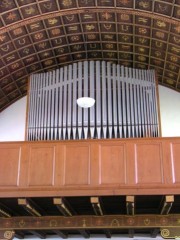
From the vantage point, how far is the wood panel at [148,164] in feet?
35.8

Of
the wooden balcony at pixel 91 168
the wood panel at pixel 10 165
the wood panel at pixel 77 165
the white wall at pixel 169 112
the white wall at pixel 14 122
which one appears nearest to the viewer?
the wooden balcony at pixel 91 168

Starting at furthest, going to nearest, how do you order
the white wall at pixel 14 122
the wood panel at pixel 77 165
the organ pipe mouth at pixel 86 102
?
the white wall at pixel 14 122 < the organ pipe mouth at pixel 86 102 < the wood panel at pixel 77 165

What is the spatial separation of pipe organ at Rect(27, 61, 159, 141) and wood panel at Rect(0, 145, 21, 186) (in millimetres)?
1334

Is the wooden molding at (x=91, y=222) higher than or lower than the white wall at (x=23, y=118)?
lower

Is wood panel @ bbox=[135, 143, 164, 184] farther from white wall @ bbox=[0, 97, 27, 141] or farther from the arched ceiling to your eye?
white wall @ bbox=[0, 97, 27, 141]

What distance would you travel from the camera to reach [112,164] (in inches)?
439

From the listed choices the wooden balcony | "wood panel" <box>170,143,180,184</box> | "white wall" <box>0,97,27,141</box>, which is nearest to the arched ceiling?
"white wall" <box>0,97,27,141</box>

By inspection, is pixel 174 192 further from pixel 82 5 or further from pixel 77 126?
pixel 82 5

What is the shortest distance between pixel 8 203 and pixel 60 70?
172 inches

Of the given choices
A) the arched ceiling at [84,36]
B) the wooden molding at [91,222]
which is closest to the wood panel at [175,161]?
the wooden molding at [91,222]

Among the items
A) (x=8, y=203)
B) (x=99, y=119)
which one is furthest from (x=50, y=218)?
(x=99, y=119)

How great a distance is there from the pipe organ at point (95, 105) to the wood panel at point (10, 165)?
1.33m

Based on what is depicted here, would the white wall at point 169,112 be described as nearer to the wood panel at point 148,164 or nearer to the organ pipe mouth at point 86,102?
the organ pipe mouth at point 86,102

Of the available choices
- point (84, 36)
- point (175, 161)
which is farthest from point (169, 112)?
point (175, 161)
